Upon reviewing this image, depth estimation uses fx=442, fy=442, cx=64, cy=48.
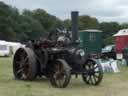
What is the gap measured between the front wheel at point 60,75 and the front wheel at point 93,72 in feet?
3.07

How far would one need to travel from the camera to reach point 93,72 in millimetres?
13766

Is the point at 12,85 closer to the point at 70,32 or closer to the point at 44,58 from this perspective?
the point at 44,58

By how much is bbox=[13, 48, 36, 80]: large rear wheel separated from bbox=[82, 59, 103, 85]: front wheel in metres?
1.76

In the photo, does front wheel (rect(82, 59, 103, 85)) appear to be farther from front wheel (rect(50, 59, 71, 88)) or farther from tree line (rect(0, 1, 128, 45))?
tree line (rect(0, 1, 128, 45))

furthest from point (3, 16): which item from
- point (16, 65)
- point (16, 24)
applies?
point (16, 65)

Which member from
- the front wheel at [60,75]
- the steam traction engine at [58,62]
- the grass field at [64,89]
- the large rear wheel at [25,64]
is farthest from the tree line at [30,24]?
the front wheel at [60,75]

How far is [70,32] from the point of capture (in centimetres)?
1479

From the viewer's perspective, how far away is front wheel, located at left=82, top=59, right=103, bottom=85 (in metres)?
13.7

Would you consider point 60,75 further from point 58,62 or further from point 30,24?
point 30,24

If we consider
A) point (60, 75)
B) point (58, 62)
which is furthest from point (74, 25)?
point (60, 75)

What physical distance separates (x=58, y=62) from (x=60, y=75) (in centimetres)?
44

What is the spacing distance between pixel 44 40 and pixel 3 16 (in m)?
79.8

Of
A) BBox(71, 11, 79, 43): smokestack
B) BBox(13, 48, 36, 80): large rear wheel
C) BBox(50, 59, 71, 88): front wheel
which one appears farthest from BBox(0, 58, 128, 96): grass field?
BBox(71, 11, 79, 43): smokestack

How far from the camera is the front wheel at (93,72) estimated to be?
13.7 m
